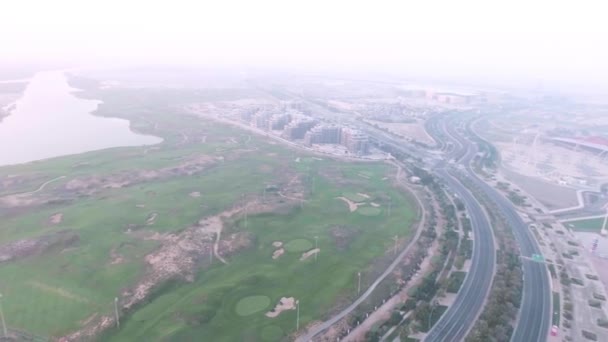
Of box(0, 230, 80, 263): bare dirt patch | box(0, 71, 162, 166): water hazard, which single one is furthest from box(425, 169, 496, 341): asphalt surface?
box(0, 71, 162, 166): water hazard

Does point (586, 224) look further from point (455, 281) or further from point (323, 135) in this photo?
point (323, 135)

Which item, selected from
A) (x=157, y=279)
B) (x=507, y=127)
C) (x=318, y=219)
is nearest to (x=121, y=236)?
(x=157, y=279)

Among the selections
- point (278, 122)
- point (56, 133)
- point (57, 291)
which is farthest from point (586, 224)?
point (56, 133)

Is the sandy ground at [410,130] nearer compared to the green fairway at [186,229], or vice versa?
the green fairway at [186,229]

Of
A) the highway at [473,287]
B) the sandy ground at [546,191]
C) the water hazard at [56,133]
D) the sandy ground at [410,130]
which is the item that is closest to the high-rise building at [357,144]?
the sandy ground at [410,130]

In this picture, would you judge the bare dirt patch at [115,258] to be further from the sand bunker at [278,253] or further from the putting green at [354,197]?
the putting green at [354,197]

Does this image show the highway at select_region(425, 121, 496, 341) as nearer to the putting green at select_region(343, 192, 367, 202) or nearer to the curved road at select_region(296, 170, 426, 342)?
the curved road at select_region(296, 170, 426, 342)
